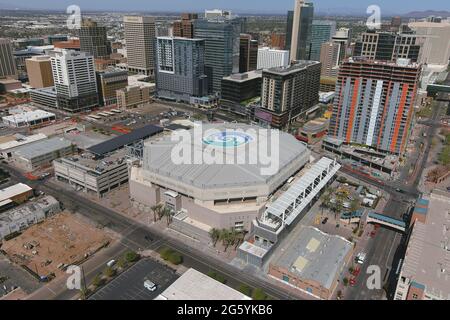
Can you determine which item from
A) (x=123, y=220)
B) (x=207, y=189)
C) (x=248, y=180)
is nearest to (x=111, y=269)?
(x=123, y=220)

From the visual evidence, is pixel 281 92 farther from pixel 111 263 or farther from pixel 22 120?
pixel 22 120

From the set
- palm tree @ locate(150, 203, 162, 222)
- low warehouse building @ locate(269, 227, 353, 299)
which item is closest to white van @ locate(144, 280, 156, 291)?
low warehouse building @ locate(269, 227, 353, 299)

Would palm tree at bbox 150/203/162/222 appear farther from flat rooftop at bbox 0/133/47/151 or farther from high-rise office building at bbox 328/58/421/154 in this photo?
high-rise office building at bbox 328/58/421/154

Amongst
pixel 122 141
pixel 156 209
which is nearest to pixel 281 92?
pixel 122 141

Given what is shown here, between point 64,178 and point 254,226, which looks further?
point 64,178

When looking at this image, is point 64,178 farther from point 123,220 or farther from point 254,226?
point 254,226
